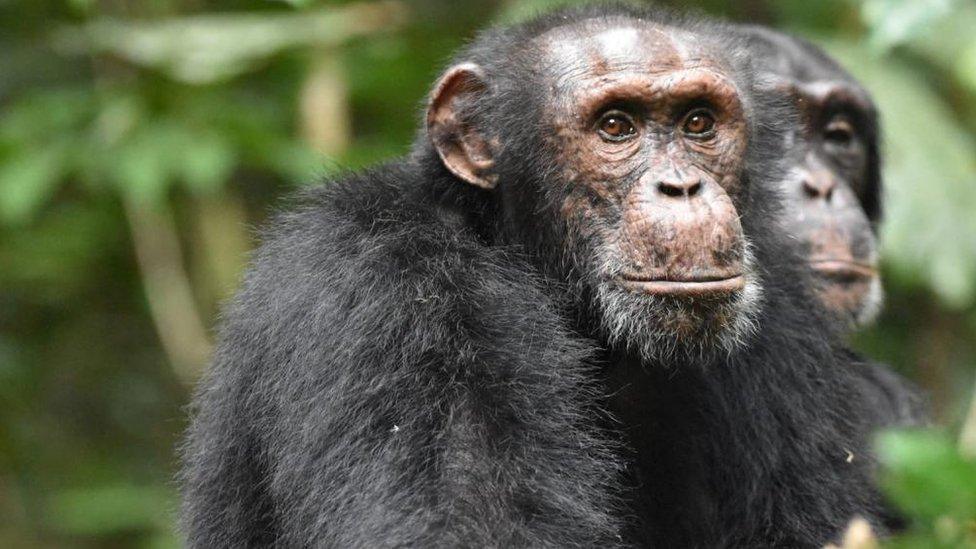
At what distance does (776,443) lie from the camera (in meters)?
4.41

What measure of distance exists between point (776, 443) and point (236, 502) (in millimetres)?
1743

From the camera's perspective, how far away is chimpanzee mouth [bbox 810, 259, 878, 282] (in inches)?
224

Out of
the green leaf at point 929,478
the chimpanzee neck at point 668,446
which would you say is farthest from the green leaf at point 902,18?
the green leaf at point 929,478

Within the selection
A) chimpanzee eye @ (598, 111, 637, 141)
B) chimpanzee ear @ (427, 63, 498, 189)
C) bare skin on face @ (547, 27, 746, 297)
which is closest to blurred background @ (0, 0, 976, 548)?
chimpanzee ear @ (427, 63, 498, 189)

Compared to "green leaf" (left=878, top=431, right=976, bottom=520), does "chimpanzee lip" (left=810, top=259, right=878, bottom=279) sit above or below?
below

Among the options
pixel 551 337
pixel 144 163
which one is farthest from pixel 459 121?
pixel 144 163

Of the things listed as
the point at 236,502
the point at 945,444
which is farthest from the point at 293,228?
the point at 945,444

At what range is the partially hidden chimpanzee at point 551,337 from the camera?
3486 millimetres

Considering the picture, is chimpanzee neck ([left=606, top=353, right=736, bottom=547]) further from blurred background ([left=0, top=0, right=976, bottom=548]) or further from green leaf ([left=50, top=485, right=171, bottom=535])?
green leaf ([left=50, top=485, right=171, bottom=535])

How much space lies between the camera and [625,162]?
4102 millimetres

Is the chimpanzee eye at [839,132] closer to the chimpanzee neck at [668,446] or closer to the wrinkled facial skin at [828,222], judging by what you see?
the wrinkled facial skin at [828,222]

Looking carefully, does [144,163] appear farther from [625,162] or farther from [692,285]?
[692,285]

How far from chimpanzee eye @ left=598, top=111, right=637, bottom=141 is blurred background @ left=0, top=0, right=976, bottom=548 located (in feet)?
6.07

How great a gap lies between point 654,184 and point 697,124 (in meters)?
0.30
